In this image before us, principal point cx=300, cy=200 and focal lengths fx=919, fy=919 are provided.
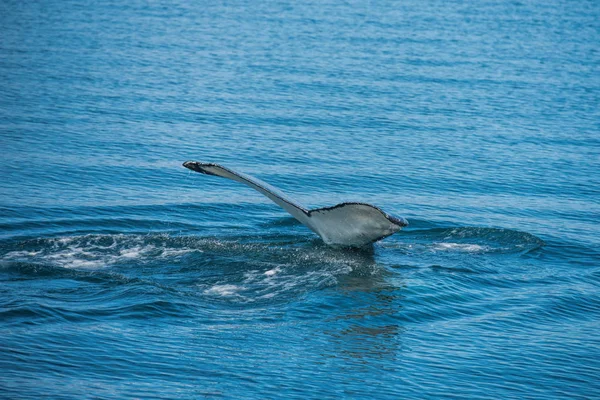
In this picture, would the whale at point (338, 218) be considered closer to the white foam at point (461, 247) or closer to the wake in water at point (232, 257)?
the wake in water at point (232, 257)

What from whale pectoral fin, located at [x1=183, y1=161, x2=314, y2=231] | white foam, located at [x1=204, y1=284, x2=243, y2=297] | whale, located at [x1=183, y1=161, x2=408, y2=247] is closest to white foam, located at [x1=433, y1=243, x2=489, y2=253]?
whale, located at [x1=183, y1=161, x2=408, y2=247]

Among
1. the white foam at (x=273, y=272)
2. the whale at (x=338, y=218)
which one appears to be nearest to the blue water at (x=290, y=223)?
the white foam at (x=273, y=272)

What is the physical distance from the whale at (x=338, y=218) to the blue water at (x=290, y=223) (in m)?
0.39

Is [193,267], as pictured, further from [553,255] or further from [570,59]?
[570,59]

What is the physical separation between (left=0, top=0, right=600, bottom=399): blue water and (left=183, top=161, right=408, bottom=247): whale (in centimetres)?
39

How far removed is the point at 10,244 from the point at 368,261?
6.06 meters

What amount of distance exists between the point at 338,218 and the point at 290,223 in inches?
137

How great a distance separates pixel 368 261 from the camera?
15367 millimetres

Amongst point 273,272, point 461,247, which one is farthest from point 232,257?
point 461,247

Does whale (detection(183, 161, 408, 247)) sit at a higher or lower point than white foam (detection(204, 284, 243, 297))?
higher

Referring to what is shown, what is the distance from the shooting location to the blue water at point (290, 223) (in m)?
11.7

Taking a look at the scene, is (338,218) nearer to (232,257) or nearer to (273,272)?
(273,272)

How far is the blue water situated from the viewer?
462 inches

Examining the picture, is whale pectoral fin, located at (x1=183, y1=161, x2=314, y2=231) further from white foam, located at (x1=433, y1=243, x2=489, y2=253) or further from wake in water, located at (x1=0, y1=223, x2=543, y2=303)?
white foam, located at (x1=433, y1=243, x2=489, y2=253)
